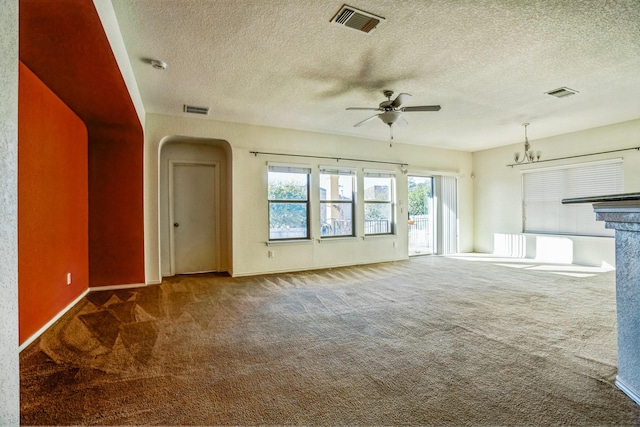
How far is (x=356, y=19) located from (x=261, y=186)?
11.4ft

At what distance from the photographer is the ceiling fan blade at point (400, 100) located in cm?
353

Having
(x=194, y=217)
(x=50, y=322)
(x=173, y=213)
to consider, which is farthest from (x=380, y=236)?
(x=50, y=322)

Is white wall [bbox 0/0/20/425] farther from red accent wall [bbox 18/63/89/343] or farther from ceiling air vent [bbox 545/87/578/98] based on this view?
ceiling air vent [bbox 545/87/578/98]

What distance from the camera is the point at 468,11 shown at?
237 cm

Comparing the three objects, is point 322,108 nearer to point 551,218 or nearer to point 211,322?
point 211,322

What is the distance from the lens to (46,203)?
305 cm

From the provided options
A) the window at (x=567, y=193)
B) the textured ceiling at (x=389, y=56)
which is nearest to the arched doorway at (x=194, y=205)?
the textured ceiling at (x=389, y=56)

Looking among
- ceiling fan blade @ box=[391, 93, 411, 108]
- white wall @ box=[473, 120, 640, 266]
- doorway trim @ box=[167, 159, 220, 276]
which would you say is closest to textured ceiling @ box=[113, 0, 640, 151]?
ceiling fan blade @ box=[391, 93, 411, 108]

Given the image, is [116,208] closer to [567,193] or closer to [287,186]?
[287,186]

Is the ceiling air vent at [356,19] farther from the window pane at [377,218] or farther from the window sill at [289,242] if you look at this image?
the window pane at [377,218]

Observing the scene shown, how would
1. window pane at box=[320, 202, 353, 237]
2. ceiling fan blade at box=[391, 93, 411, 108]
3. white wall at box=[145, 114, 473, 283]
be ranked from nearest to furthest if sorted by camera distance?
1. ceiling fan blade at box=[391, 93, 411, 108]
2. white wall at box=[145, 114, 473, 283]
3. window pane at box=[320, 202, 353, 237]

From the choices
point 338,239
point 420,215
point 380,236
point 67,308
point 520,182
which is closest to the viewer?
point 67,308

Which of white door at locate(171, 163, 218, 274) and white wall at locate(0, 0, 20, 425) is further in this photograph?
white door at locate(171, 163, 218, 274)

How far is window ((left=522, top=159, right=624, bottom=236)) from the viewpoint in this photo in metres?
5.69
